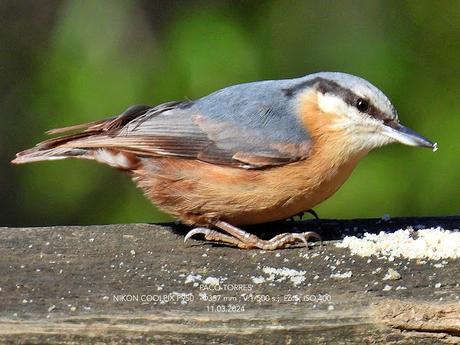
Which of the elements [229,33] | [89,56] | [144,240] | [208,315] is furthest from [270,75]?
[208,315]

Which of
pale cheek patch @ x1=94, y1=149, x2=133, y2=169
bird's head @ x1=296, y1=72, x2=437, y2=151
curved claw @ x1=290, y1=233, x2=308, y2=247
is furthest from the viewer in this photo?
pale cheek patch @ x1=94, y1=149, x2=133, y2=169

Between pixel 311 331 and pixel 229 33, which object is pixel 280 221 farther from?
pixel 229 33

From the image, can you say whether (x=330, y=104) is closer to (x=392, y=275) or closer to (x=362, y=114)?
(x=362, y=114)

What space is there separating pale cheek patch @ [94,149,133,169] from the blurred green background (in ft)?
4.11

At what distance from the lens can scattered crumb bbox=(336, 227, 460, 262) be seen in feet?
9.94

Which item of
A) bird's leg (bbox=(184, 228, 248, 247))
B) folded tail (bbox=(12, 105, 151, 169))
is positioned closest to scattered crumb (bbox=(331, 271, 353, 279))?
bird's leg (bbox=(184, 228, 248, 247))

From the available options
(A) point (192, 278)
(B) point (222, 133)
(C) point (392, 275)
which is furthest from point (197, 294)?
(B) point (222, 133)

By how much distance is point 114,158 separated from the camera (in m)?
3.55

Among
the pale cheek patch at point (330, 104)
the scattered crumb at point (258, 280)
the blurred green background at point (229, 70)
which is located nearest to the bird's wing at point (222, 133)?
the pale cheek patch at point (330, 104)

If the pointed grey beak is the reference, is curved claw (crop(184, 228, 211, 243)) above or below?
below

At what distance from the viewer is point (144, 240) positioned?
127 inches

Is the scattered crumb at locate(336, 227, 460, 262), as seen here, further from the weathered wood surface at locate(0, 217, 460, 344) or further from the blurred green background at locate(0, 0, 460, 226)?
the blurred green background at locate(0, 0, 460, 226)

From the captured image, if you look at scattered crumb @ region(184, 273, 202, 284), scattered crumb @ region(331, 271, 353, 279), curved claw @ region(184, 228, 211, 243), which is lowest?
curved claw @ region(184, 228, 211, 243)

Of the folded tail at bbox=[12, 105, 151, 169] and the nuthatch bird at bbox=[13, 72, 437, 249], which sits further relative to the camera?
the folded tail at bbox=[12, 105, 151, 169]
